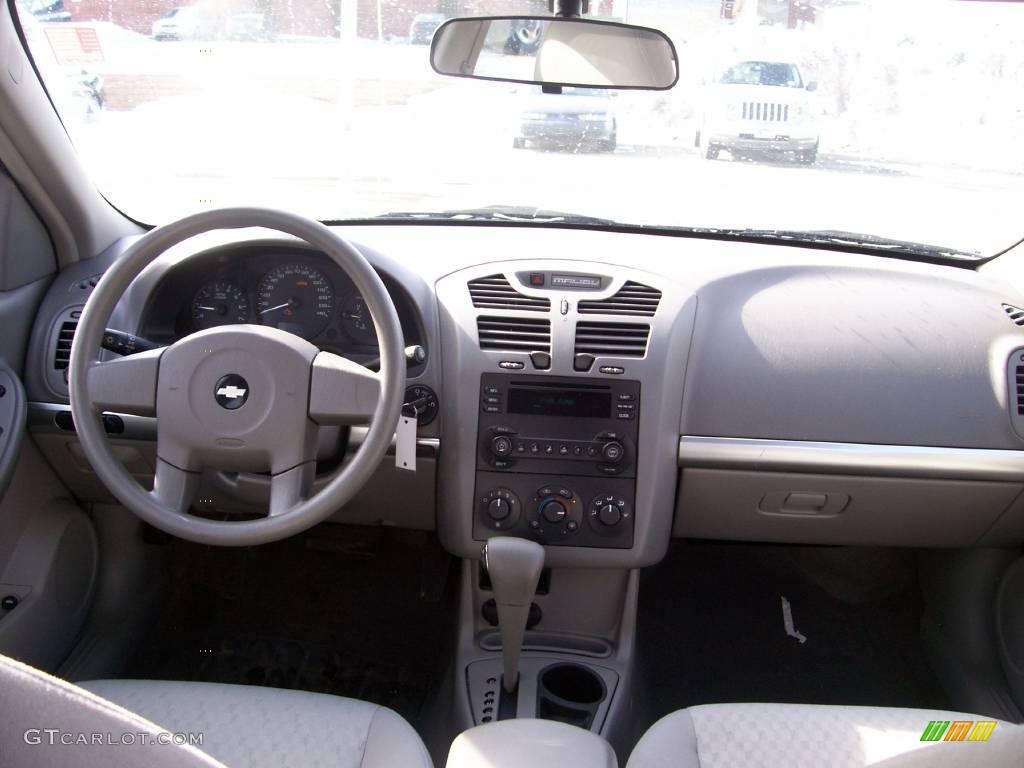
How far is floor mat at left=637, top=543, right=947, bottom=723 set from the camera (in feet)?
9.52

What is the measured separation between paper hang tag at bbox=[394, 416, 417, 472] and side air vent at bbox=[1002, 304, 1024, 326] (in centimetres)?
171

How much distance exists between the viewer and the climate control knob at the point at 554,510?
7.50 feet

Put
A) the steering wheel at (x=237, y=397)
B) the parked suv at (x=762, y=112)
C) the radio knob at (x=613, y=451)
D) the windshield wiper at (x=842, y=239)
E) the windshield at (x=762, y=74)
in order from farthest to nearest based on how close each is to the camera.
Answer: the windshield at (x=762, y=74) < the parked suv at (x=762, y=112) < the windshield wiper at (x=842, y=239) < the radio knob at (x=613, y=451) < the steering wheel at (x=237, y=397)

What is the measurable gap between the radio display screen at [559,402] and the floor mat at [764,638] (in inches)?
39.6

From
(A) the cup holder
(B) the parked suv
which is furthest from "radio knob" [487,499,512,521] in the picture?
(B) the parked suv

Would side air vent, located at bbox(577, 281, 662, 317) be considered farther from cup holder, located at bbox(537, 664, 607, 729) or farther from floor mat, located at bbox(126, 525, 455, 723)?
floor mat, located at bbox(126, 525, 455, 723)

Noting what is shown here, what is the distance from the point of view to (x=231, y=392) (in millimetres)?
1854

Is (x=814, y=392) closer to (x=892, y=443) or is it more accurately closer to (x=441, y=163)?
(x=892, y=443)

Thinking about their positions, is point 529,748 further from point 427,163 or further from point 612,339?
point 427,163

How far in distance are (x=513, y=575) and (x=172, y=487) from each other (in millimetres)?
815

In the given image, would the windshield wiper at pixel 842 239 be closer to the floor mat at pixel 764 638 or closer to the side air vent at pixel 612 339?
the side air vent at pixel 612 339

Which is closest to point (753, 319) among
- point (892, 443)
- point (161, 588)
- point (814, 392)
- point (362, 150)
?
point (814, 392)

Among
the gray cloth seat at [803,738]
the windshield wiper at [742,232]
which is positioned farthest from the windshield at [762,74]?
the gray cloth seat at [803,738]

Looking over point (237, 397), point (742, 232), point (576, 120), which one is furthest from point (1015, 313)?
point (237, 397)
